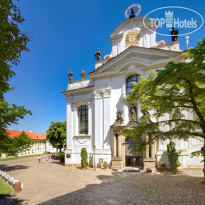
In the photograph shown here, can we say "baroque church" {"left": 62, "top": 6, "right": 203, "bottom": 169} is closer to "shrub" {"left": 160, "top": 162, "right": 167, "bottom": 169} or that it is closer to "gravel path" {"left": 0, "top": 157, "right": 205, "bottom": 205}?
"shrub" {"left": 160, "top": 162, "right": 167, "bottom": 169}

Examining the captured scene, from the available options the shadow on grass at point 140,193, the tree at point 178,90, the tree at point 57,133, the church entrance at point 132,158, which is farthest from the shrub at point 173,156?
the tree at point 57,133

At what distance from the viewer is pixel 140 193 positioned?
8305 millimetres

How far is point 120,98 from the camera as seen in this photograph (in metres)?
16.7

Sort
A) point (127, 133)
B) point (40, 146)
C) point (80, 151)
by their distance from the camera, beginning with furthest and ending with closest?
point (40, 146) → point (80, 151) → point (127, 133)

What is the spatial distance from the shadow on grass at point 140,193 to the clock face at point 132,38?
14170mm

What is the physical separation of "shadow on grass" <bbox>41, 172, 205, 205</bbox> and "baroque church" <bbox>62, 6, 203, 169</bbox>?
4015mm

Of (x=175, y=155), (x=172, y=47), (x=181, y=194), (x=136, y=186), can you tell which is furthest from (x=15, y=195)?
(x=172, y=47)

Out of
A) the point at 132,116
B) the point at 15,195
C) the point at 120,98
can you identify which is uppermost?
the point at 120,98

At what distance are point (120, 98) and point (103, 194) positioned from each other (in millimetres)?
10023

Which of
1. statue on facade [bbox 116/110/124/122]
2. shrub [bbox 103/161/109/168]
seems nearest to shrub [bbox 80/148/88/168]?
shrub [bbox 103/161/109/168]

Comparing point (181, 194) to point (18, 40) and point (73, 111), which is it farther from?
point (73, 111)

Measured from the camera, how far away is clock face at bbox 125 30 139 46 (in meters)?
17.8

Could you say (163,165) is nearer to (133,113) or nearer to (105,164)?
(133,113)

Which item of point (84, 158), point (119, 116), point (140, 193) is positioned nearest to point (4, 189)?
point (84, 158)
